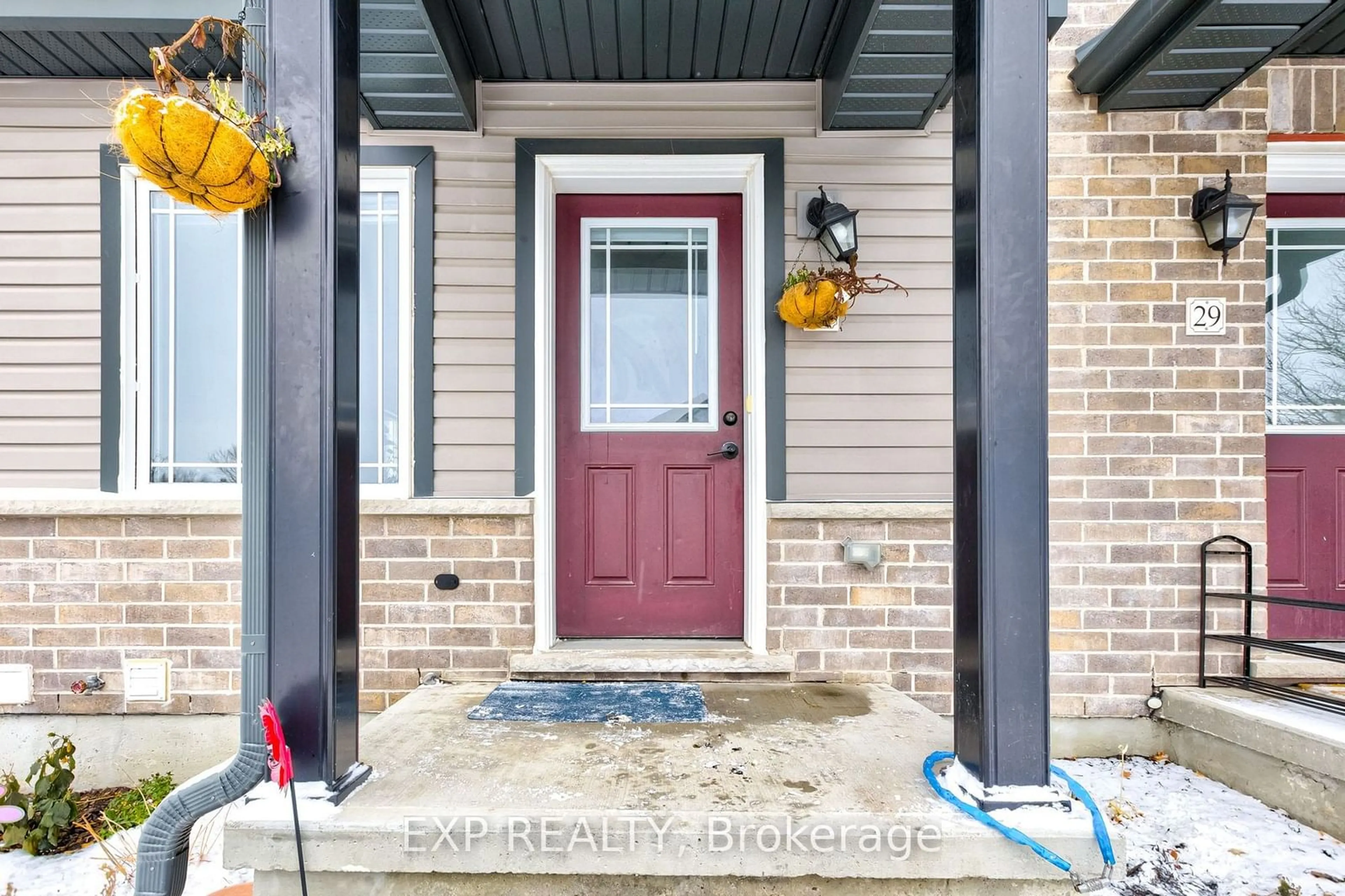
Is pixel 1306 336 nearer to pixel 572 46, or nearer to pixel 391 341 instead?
pixel 572 46

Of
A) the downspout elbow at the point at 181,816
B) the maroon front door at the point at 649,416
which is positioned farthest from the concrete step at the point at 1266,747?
the downspout elbow at the point at 181,816

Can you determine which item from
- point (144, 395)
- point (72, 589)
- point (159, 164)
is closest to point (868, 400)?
point (159, 164)

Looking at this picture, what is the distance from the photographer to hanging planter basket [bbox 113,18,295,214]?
1225 millimetres

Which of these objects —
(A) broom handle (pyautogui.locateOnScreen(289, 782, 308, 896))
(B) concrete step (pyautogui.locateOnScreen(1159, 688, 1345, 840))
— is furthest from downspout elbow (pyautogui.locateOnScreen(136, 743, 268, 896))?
(B) concrete step (pyautogui.locateOnScreen(1159, 688, 1345, 840))

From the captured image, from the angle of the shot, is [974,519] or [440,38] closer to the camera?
[974,519]

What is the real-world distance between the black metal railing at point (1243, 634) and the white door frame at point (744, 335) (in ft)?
5.88

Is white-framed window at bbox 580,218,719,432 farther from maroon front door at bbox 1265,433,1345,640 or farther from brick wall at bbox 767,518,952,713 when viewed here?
maroon front door at bbox 1265,433,1345,640

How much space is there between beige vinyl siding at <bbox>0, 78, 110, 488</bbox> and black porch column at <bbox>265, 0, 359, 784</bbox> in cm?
185

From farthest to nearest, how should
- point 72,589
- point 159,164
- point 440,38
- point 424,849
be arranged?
point 72,589
point 440,38
point 424,849
point 159,164

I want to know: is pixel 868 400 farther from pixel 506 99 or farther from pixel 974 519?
pixel 506 99

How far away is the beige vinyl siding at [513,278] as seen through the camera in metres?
2.59

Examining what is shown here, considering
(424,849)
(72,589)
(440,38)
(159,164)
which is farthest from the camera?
(72,589)

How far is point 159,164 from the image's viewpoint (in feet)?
4.15

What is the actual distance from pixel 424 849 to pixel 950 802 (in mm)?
1208
